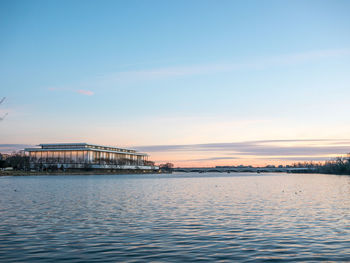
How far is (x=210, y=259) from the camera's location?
69.8 ft

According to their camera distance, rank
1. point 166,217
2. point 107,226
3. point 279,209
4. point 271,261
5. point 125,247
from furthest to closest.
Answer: point 279,209 → point 166,217 → point 107,226 → point 125,247 → point 271,261

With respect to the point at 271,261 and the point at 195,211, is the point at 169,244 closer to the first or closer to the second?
the point at 271,261

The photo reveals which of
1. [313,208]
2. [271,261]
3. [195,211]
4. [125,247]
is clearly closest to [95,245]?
[125,247]

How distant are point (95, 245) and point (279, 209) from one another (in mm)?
27759

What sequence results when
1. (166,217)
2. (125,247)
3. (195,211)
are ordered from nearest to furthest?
1. (125,247)
2. (166,217)
3. (195,211)

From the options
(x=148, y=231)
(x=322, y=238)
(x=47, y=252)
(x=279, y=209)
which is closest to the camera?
(x=47, y=252)

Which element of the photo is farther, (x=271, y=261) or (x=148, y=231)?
(x=148, y=231)

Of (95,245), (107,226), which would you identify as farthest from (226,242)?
(107,226)

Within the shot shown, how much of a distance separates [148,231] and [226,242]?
23.0 feet

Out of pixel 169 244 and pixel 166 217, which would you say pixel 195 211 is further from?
pixel 169 244

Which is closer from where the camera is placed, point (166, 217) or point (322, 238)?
point (322, 238)

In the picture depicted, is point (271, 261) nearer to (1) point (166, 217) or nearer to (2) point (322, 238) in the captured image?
(2) point (322, 238)

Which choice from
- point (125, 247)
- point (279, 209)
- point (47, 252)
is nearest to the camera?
point (47, 252)

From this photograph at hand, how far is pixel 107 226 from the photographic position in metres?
32.2
